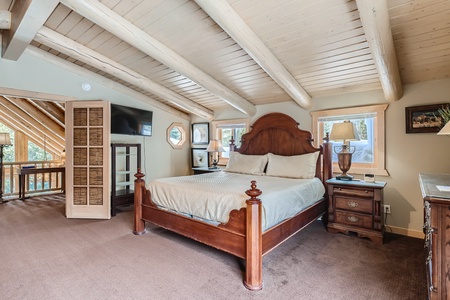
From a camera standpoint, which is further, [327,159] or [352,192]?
[327,159]

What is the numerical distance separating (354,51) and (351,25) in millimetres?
449

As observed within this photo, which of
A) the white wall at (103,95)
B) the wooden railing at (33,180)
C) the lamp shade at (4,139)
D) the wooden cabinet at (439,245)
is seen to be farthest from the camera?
the wooden railing at (33,180)

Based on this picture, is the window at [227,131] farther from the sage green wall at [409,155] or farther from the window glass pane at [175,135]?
the sage green wall at [409,155]

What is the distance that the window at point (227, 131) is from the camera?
497 centimetres

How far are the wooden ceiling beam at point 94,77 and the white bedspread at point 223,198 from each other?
257cm

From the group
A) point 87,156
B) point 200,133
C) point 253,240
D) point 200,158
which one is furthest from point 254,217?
point 200,133

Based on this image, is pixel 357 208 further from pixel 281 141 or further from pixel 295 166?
pixel 281 141

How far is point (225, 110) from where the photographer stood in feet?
17.1

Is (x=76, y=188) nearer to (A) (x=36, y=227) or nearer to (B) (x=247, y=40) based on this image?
(A) (x=36, y=227)

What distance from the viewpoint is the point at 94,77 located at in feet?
14.3

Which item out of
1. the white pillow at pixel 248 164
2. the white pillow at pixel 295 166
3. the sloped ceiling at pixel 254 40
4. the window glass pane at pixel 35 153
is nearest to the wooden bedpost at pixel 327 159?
the white pillow at pixel 295 166

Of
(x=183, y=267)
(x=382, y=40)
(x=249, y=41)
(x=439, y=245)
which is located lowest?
(x=183, y=267)

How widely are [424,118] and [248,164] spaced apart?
2.42m

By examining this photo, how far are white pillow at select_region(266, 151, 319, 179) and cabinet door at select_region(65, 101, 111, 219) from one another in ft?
8.91
